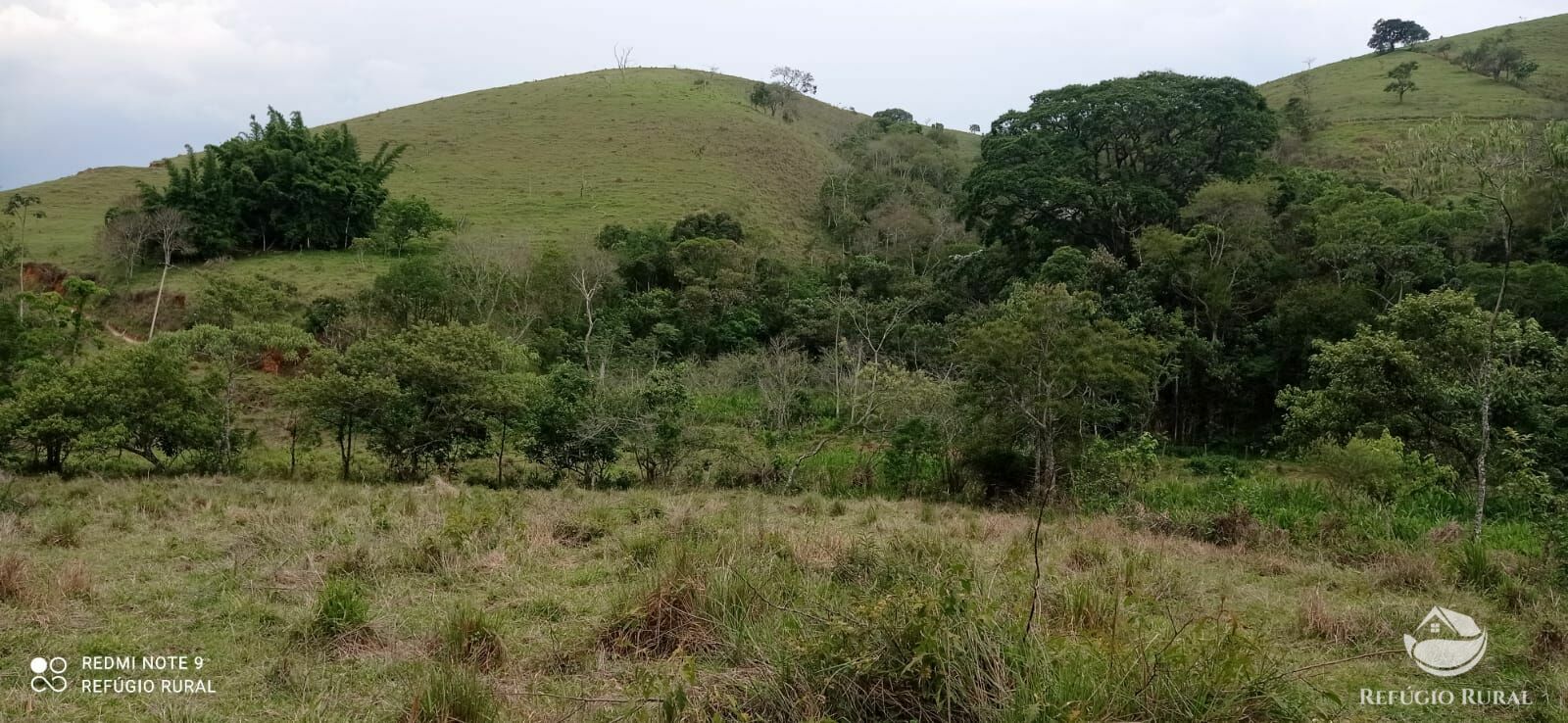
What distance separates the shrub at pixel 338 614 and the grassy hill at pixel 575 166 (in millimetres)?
35106

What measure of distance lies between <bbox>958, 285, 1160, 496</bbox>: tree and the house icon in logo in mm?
11193

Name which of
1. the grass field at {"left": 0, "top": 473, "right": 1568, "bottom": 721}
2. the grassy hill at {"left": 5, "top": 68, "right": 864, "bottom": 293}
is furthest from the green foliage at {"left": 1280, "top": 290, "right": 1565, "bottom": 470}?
the grassy hill at {"left": 5, "top": 68, "right": 864, "bottom": 293}

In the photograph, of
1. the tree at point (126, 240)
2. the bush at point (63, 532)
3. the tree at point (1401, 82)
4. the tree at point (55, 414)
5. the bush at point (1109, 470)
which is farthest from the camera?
the tree at point (1401, 82)

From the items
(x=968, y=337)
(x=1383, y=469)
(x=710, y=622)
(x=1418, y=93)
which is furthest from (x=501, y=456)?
(x=1418, y=93)

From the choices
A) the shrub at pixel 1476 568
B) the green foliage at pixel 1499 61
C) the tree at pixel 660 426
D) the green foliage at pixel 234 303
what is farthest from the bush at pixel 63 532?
the green foliage at pixel 1499 61

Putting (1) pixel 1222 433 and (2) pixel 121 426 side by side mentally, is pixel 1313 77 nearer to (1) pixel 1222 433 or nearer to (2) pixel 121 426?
(1) pixel 1222 433

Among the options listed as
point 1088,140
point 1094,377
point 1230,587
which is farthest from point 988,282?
point 1230,587

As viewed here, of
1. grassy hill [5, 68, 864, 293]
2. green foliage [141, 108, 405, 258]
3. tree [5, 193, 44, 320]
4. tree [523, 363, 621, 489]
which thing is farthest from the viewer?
grassy hill [5, 68, 864, 293]

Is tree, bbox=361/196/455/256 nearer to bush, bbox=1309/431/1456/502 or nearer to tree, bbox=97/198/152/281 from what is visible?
tree, bbox=97/198/152/281

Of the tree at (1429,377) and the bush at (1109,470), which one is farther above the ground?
the tree at (1429,377)

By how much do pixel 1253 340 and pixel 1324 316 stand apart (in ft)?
8.58

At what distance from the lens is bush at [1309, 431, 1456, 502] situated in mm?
13727

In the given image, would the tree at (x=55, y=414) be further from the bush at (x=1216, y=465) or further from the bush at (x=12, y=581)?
the bush at (x=1216, y=465)

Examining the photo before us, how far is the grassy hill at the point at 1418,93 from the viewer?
2071 inches
